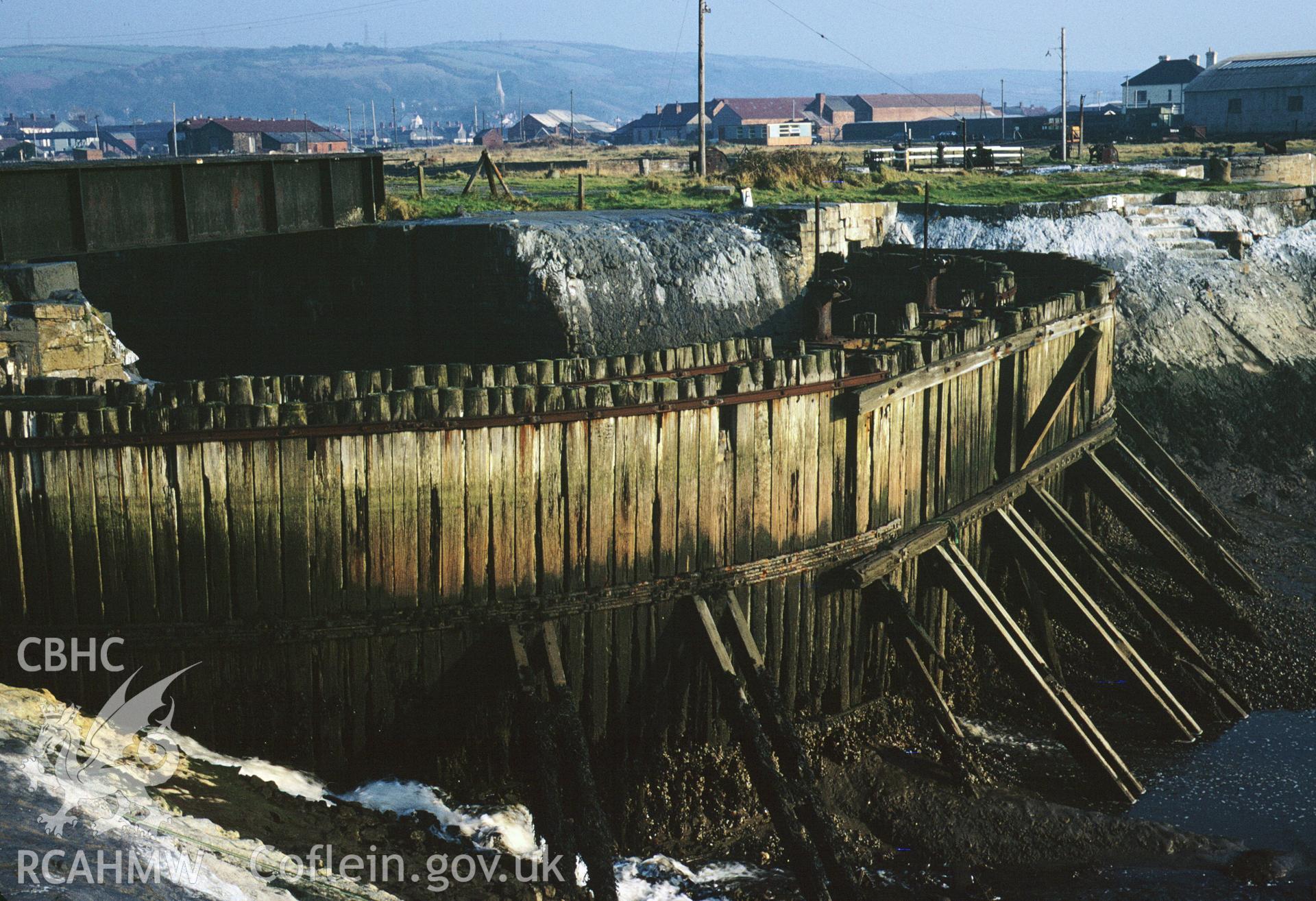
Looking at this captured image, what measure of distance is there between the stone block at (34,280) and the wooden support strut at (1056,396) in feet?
35.3

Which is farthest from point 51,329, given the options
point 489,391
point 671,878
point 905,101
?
point 905,101

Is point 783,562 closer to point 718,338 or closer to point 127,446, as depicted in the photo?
point 127,446

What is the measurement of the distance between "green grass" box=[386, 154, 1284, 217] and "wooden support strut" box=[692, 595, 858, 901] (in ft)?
56.8

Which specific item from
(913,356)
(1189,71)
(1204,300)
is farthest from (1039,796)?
(1189,71)

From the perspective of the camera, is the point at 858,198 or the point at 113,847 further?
the point at 858,198

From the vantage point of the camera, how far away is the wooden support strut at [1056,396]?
15.2 meters

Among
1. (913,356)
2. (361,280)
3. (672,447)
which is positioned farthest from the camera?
(361,280)

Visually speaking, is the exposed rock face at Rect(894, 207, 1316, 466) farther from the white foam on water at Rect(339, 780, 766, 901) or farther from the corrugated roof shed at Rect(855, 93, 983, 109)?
the corrugated roof shed at Rect(855, 93, 983, 109)

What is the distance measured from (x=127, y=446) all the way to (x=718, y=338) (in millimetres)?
14158

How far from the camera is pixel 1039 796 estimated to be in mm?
11812

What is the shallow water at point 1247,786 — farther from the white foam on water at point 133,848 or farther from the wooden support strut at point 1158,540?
the white foam on water at point 133,848

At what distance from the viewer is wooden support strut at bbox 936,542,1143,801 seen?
11.8m

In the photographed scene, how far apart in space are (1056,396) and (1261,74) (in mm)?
73055

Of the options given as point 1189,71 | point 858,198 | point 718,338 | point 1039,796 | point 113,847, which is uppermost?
point 1189,71
